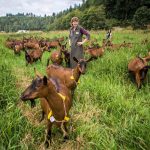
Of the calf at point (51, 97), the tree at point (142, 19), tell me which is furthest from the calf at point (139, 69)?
the tree at point (142, 19)

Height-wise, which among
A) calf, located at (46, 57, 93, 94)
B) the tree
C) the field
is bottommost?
the tree

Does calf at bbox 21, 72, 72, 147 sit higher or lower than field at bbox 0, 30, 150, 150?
higher

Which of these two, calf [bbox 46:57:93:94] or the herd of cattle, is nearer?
the herd of cattle

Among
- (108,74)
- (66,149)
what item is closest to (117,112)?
(66,149)

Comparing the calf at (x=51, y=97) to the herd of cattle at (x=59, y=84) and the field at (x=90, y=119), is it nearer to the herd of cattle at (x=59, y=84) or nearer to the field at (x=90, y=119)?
the herd of cattle at (x=59, y=84)

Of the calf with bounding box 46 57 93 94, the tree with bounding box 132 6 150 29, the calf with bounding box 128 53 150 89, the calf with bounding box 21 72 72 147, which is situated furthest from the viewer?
the tree with bounding box 132 6 150 29

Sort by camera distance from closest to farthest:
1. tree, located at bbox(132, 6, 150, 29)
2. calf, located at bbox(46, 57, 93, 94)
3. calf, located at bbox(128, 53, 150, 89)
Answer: calf, located at bbox(46, 57, 93, 94)
calf, located at bbox(128, 53, 150, 89)
tree, located at bbox(132, 6, 150, 29)

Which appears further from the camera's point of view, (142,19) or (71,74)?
(142,19)

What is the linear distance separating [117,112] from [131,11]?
56835mm

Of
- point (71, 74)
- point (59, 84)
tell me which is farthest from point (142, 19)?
point (59, 84)

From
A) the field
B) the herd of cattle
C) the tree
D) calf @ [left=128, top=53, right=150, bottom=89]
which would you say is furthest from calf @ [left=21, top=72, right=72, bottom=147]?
the tree

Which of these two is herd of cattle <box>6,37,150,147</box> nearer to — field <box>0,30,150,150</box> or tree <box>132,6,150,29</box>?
field <box>0,30,150,150</box>

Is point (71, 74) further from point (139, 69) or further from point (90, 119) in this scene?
point (139, 69)

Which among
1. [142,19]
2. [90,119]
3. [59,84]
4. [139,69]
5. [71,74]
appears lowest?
[142,19]
